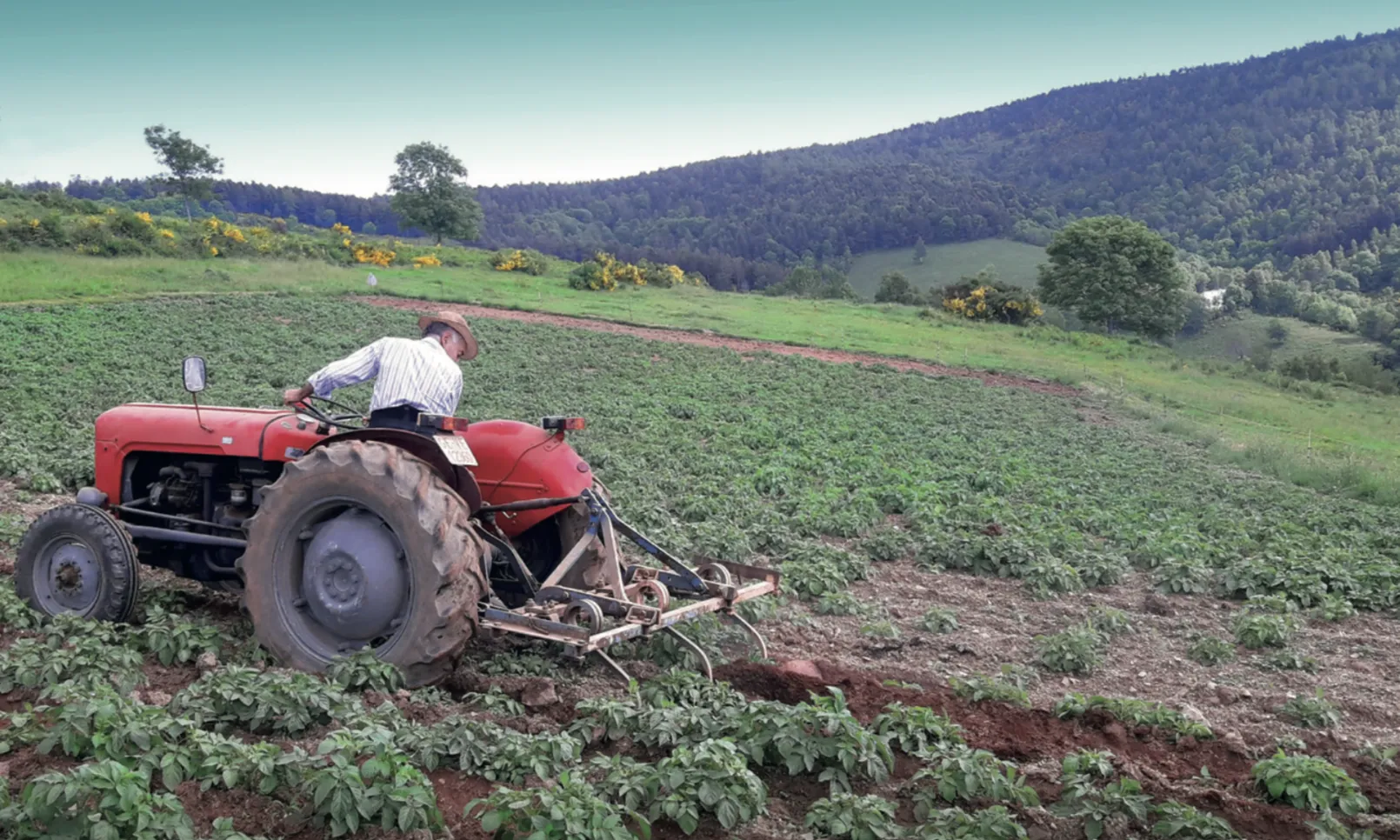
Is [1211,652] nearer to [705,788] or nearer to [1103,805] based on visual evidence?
[1103,805]

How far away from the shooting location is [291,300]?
1308 inches

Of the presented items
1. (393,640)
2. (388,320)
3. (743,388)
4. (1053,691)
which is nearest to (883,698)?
(1053,691)

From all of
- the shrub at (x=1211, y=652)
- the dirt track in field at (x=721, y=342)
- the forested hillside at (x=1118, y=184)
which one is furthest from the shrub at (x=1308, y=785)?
the forested hillside at (x=1118, y=184)

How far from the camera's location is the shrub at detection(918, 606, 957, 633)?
28.1 ft

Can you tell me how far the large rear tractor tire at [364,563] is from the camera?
5824mm

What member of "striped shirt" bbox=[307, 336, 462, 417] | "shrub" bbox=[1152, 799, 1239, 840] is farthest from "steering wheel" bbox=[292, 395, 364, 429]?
"shrub" bbox=[1152, 799, 1239, 840]

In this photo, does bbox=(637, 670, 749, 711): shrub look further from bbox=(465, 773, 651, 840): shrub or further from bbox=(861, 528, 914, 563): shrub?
bbox=(861, 528, 914, 563): shrub

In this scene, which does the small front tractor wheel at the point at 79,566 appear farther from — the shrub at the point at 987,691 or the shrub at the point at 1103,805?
the shrub at the point at 1103,805

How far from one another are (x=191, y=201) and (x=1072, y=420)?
195 feet

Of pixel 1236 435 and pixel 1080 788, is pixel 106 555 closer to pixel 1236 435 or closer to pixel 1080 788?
pixel 1080 788

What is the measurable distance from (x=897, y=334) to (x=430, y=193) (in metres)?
31.7

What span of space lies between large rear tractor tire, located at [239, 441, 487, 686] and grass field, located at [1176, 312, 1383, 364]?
197 ft

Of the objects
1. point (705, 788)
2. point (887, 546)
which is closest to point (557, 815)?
point (705, 788)

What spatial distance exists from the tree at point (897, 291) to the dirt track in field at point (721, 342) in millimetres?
28678
